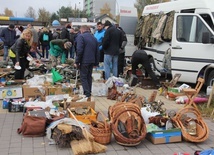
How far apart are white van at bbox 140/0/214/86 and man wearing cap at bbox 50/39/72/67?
3.81m

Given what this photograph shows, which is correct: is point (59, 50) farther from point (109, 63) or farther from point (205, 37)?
point (205, 37)

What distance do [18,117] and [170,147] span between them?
3.16 meters

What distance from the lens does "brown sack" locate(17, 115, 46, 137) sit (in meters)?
5.36

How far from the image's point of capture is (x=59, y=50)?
471 inches

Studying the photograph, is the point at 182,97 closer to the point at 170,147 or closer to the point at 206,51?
the point at 206,51

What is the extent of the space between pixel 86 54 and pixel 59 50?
478cm

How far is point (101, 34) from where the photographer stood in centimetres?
1061

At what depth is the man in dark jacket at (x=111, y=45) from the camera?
949cm

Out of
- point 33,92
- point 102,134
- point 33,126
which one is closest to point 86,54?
point 33,92

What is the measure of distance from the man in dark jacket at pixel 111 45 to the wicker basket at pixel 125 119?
4311 millimetres

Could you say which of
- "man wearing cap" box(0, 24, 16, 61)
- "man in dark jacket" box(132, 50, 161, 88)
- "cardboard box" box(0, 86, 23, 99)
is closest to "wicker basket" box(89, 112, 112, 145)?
"cardboard box" box(0, 86, 23, 99)

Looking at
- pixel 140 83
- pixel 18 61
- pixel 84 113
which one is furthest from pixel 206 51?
pixel 18 61

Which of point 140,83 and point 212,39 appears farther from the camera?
point 140,83

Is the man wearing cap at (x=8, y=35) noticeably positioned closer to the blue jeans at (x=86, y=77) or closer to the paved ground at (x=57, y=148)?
the blue jeans at (x=86, y=77)
